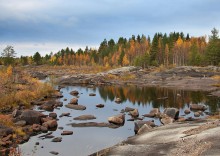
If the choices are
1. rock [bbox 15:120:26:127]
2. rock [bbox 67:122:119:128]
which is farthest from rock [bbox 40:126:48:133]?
rock [bbox 67:122:119:128]

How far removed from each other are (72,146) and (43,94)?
31.4 metres

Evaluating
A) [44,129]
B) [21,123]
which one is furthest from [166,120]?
Result: [21,123]

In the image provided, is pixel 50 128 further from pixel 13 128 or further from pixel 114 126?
pixel 114 126

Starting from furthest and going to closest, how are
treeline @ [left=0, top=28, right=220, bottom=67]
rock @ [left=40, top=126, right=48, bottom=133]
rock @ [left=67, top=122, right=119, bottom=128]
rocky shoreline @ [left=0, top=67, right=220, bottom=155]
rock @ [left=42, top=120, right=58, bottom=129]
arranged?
treeline @ [left=0, top=28, right=220, bottom=67] < rock @ [left=67, top=122, right=119, bottom=128] < rock @ [left=42, top=120, right=58, bottom=129] < rock @ [left=40, top=126, right=48, bottom=133] < rocky shoreline @ [left=0, top=67, right=220, bottom=155]

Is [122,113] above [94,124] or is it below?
above

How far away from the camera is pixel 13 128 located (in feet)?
92.8

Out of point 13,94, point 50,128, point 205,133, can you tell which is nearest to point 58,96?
point 13,94

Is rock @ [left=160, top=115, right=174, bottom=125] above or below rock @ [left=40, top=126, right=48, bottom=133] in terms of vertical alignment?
above

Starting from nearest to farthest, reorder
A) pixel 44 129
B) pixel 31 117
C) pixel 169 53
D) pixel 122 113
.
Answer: pixel 44 129 < pixel 31 117 < pixel 122 113 < pixel 169 53

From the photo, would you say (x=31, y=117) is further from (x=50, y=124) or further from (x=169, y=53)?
(x=169, y=53)

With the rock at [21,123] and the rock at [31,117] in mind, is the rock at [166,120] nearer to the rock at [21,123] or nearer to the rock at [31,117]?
the rock at [31,117]

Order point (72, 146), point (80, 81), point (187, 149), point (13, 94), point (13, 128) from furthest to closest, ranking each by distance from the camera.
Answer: point (80, 81), point (13, 94), point (13, 128), point (72, 146), point (187, 149)

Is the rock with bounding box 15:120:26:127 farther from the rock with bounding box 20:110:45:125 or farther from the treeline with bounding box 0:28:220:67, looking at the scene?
the treeline with bounding box 0:28:220:67

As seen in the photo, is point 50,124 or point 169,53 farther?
point 169,53
